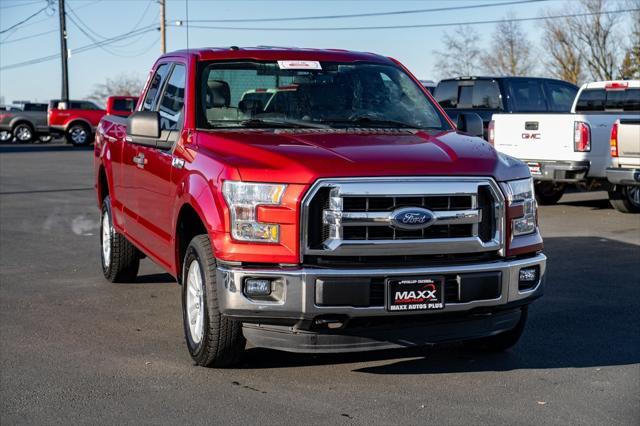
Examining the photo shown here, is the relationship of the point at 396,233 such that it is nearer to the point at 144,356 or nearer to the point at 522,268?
the point at 522,268

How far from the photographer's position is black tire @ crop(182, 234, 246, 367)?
5328 mm

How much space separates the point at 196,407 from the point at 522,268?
194 centimetres

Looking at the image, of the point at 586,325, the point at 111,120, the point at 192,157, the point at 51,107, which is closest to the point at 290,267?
the point at 192,157

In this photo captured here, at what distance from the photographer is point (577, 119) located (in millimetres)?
13891

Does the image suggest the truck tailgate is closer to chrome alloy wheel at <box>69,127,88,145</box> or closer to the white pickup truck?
the white pickup truck

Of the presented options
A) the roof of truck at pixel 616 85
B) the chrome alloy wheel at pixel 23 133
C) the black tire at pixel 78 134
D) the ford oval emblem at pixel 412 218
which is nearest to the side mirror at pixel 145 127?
the ford oval emblem at pixel 412 218

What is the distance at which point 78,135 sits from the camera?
3925 centimetres

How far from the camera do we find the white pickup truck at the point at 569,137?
13.8 m

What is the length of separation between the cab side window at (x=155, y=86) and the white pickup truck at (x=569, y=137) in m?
7.90

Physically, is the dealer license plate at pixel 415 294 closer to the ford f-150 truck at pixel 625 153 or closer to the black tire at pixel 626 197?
the ford f-150 truck at pixel 625 153

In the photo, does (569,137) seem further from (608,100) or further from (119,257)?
(119,257)

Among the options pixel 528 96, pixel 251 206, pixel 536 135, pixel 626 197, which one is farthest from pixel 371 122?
pixel 528 96

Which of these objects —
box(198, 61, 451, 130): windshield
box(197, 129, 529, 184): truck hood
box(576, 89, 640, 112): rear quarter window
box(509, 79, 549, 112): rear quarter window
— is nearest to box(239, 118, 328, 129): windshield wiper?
box(198, 61, 451, 130): windshield

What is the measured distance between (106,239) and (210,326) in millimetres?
3618
